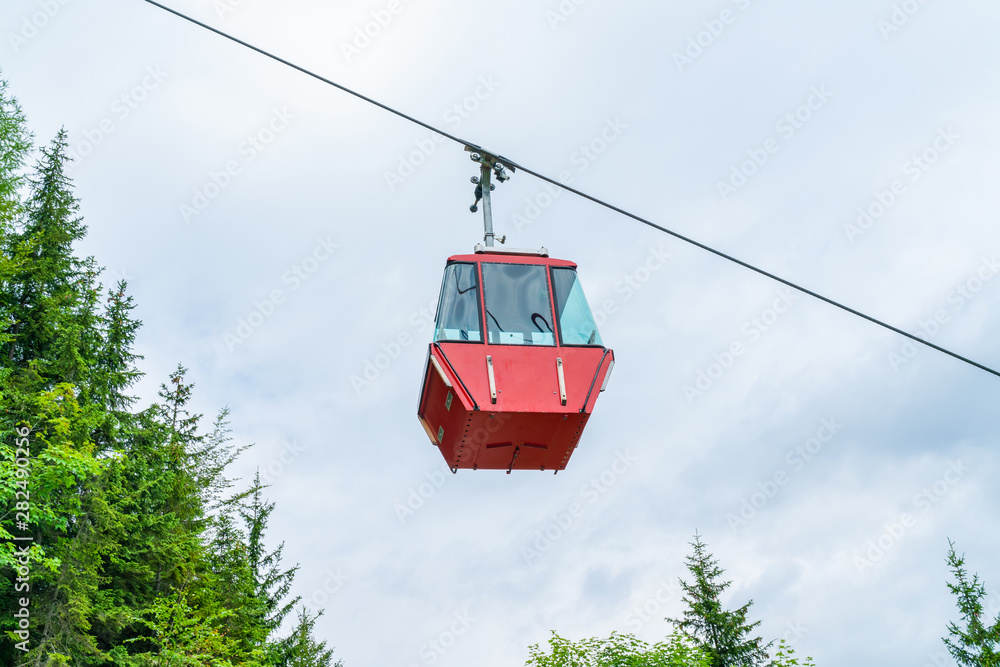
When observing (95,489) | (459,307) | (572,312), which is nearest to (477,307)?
(459,307)

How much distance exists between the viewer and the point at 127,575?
66.3ft

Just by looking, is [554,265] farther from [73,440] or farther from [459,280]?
[73,440]

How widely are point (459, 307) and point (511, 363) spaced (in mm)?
1062

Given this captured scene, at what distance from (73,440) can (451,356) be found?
1280cm

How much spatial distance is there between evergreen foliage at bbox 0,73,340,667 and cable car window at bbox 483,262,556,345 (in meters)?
8.86

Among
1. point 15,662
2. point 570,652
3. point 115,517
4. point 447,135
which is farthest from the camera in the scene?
point 570,652

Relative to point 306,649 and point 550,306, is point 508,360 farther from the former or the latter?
point 306,649

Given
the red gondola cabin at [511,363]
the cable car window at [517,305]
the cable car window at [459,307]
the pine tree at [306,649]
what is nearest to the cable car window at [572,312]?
the red gondola cabin at [511,363]

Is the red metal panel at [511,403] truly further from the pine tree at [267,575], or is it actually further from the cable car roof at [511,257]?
the pine tree at [267,575]

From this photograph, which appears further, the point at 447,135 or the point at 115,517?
the point at 115,517

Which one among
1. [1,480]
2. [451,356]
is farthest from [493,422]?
[1,480]

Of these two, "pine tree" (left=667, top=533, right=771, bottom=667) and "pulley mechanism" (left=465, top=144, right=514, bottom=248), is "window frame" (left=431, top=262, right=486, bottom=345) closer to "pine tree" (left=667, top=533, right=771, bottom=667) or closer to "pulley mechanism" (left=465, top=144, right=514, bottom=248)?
"pulley mechanism" (left=465, top=144, right=514, bottom=248)

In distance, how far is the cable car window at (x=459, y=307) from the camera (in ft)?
30.0

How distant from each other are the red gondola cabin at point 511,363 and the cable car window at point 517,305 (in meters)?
0.01
